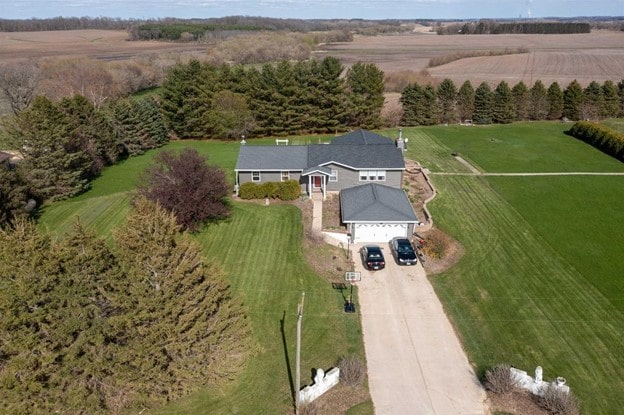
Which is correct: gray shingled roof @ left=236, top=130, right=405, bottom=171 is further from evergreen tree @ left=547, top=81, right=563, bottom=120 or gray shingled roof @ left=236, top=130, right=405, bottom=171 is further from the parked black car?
evergreen tree @ left=547, top=81, right=563, bottom=120

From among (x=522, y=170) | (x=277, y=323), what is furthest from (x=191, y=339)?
(x=522, y=170)

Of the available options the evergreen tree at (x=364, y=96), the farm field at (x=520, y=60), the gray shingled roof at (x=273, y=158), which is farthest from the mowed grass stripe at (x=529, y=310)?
the farm field at (x=520, y=60)

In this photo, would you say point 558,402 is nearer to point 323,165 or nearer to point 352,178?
point 352,178

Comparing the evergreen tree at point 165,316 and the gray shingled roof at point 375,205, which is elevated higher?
the evergreen tree at point 165,316

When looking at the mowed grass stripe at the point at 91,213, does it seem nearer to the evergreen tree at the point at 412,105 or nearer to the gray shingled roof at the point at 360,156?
the gray shingled roof at the point at 360,156

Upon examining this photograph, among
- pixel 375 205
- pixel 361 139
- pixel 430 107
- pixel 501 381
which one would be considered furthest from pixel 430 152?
pixel 501 381

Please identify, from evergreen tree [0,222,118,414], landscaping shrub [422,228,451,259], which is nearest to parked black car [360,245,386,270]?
landscaping shrub [422,228,451,259]
